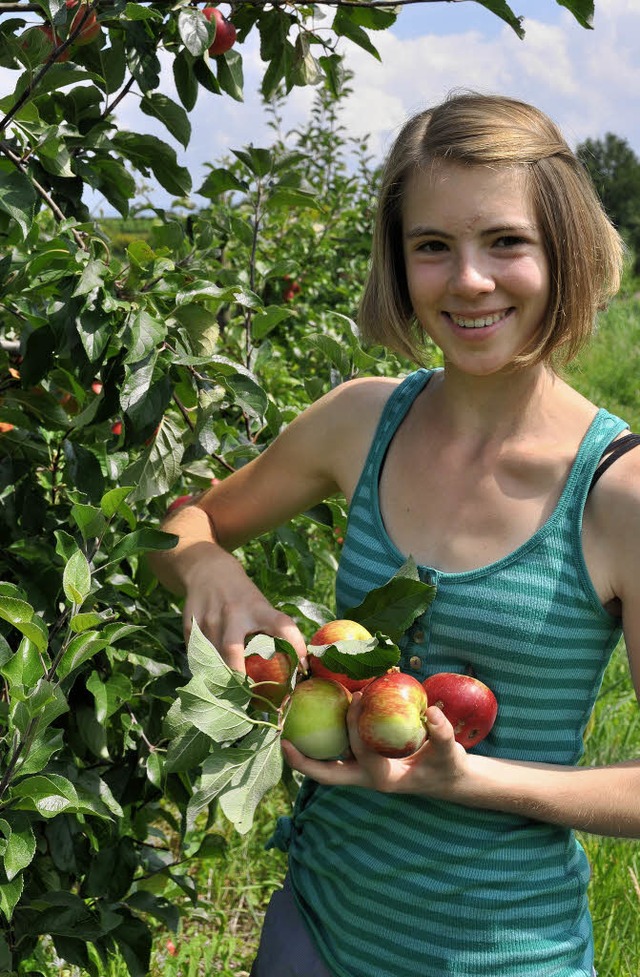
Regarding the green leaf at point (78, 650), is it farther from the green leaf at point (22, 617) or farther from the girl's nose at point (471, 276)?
the girl's nose at point (471, 276)

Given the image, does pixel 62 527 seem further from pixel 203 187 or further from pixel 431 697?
pixel 431 697

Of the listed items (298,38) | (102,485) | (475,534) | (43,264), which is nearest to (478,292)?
(475,534)

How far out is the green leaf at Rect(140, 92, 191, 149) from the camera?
1663 mm

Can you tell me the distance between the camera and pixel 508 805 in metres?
1.14

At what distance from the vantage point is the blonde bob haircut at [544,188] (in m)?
1.24

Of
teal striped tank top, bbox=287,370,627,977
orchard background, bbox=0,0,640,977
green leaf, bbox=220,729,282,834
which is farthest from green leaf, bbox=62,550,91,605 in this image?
teal striped tank top, bbox=287,370,627,977

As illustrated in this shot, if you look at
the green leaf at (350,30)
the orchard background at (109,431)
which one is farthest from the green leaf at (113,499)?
the green leaf at (350,30)

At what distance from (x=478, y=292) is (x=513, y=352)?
9 centimetres

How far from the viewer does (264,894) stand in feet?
8.38

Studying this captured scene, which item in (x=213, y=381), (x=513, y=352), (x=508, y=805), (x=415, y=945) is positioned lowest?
(x=415, y=945)

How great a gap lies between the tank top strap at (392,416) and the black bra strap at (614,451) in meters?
0.30

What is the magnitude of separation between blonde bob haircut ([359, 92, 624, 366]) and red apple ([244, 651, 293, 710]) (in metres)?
0.45

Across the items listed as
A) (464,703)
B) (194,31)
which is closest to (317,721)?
(464,703)

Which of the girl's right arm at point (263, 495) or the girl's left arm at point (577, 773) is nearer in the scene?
the girl's left arm at point (577, 773)
